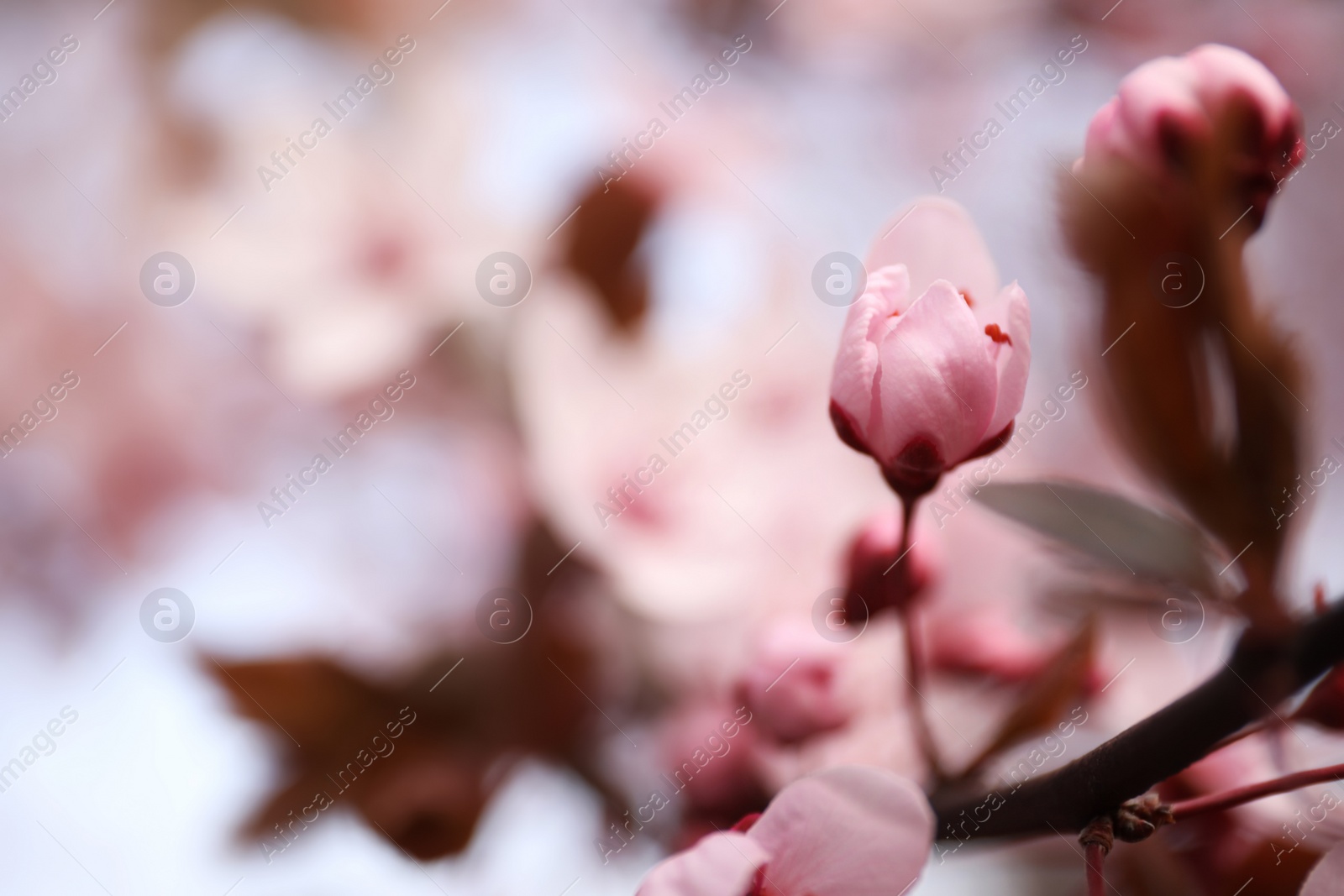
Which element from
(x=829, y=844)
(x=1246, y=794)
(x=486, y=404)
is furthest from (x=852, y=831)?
(x=486, y=404)

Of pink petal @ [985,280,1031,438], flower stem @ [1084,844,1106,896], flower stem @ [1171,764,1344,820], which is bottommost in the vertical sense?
flower stem @ [1171,764,1344,820]

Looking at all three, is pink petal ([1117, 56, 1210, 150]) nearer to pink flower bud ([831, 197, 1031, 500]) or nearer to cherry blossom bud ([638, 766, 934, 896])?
pink flower bud ([831, 197, 1031, 500])

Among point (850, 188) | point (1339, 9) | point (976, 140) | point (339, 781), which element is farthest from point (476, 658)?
point (1339, 9)

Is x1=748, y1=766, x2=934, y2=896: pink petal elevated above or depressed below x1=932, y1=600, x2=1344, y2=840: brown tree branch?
above

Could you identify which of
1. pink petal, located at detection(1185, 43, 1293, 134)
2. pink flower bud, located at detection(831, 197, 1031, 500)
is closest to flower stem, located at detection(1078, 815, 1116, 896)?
pink flower bud, located at detection(831, 197, 1031, 500)

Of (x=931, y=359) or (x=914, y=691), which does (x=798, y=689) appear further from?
(x=931, y=359)

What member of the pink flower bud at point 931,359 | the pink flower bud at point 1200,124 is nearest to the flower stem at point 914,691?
the pink flower bud at point 931,359
